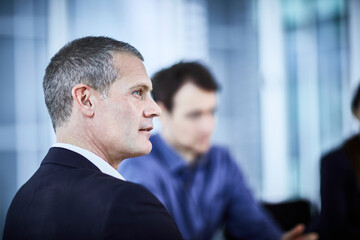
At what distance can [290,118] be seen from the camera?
3.76 metres

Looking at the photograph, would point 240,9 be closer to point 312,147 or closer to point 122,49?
point 312,147

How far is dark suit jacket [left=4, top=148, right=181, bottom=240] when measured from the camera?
25.0 inches

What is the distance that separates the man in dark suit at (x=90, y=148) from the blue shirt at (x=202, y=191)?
686 mm

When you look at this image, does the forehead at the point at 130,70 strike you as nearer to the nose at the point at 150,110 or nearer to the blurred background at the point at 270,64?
the nose at the point at 150,110

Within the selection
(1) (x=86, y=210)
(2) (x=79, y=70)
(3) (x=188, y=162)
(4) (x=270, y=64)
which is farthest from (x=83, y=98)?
(4) (x=270, y=64)

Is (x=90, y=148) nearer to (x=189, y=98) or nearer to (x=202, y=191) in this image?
(x=189, y=98)

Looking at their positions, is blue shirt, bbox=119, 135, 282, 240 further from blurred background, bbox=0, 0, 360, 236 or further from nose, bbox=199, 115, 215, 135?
blurred background, bbox=0, 0, 360, 236

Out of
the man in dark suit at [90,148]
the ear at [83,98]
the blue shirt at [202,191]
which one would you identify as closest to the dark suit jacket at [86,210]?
the man in dark suit at [90,148]

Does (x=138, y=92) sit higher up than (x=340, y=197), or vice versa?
(x=138, y=92)

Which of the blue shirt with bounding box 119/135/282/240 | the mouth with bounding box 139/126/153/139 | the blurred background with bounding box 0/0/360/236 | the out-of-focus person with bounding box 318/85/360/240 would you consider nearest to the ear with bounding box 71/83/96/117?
the mouth with bounding box 139/126/153/139

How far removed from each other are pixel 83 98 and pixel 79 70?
61 mm

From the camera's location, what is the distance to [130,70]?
0.82 m

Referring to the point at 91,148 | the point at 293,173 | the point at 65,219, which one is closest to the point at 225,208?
the point at 91,148

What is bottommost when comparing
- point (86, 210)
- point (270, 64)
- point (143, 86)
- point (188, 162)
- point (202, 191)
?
point (202, 191)
